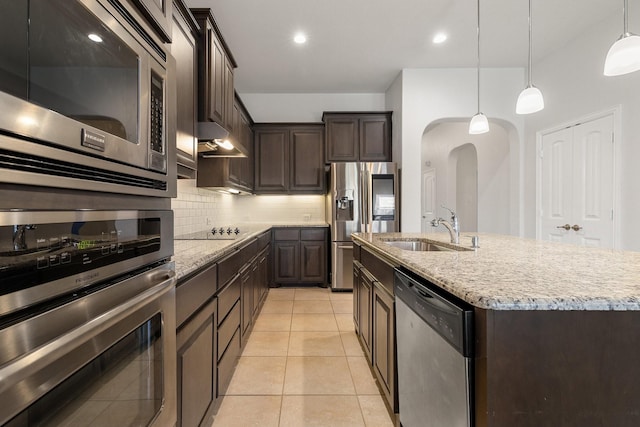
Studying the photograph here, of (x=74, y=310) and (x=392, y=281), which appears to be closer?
(x=74, y=310)

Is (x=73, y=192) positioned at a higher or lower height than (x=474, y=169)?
lower

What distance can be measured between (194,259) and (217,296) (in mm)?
395

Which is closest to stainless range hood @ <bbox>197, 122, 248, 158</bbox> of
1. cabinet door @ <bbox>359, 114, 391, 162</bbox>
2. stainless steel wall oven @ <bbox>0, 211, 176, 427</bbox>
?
stainless steel wall oven @ <bbox>0, 211, 176, 427</bbox>

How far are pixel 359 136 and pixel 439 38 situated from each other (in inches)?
61.8

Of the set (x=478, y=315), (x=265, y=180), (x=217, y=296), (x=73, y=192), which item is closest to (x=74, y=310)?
(x=73, y=192)

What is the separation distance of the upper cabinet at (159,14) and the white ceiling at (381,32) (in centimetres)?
213

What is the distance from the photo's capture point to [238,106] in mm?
3586

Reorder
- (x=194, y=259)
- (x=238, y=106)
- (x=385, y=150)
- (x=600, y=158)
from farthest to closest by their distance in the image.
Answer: (x=385, y=150) → (x=238, y=106) → (x=600, y=158) → (x=194, y=259)

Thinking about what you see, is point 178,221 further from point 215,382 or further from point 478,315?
point 478,315

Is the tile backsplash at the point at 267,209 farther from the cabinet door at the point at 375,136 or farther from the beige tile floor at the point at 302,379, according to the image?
the beige tile floor at the point at 302,379

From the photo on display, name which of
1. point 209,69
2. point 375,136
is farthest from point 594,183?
point 209,69

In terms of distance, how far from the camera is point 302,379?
2100mm

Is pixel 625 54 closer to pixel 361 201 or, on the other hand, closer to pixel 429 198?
pixel 361 201

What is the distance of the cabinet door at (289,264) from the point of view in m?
4.48
